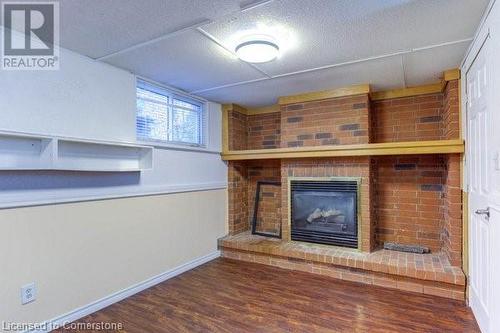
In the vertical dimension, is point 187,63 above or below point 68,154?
above

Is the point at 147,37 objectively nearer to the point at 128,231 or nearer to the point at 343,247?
the point at 128,231

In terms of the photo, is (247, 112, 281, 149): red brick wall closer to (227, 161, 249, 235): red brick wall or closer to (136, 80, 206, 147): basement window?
(227, 161, 249, 235): red brick wall

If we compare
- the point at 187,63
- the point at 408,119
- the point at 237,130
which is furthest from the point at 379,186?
the point at 187,63

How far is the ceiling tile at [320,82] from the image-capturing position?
269 centimetres

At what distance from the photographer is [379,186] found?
3502mm

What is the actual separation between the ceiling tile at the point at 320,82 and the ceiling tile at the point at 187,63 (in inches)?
13.0

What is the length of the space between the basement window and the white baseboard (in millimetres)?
1468

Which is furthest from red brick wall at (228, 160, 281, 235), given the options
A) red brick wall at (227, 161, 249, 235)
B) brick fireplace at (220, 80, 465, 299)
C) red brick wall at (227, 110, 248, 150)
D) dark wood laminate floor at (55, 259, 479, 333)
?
dark wood laminate floor at (55, 259, 479, 333)

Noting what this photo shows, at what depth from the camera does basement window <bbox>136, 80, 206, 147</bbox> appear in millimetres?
2977

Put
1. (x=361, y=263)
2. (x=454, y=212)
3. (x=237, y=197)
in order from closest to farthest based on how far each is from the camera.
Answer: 1. (x=454, y=212)
2. (x=361, y=263)
3. (x=237, y=197)

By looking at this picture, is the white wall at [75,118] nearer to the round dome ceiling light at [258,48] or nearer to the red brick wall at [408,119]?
the round dome ceiling light at [258,48]

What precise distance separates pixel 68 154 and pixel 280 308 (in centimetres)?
221

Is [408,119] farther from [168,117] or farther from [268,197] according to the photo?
[168,117]

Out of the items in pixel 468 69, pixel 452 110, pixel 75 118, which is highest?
pixel 468 69
